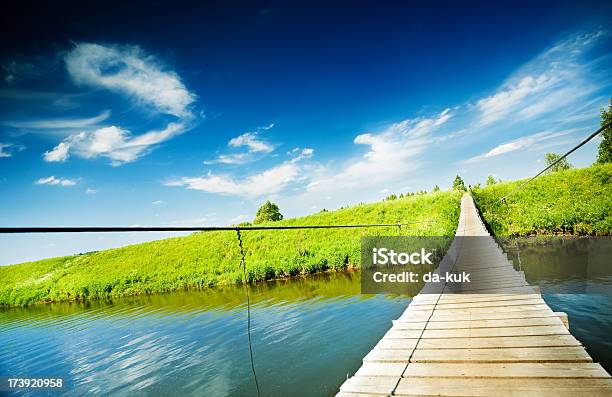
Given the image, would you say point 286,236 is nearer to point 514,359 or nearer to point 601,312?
point 601,312

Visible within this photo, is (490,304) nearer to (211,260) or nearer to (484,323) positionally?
(484,323)

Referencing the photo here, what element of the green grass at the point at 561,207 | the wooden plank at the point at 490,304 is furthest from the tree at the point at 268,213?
the wooden plank at the point at 490,304

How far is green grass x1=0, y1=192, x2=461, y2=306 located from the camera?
21.5 meters

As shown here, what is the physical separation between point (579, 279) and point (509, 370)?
1074 cm

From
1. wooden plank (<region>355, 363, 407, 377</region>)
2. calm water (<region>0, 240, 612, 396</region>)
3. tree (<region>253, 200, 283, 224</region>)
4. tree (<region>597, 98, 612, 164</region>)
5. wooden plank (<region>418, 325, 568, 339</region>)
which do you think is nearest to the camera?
wooden plank (<region>355, 363, 407, 377</region>)

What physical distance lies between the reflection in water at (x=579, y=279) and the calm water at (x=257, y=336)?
28 mm

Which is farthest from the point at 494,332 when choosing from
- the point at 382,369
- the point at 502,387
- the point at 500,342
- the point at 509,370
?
the point at 382,369

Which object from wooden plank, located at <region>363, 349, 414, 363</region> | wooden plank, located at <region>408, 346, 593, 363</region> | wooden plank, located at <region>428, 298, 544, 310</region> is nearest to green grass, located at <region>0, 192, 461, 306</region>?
wooden plank, located at <region>428, 298, 544, 310</region>

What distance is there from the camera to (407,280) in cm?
1498

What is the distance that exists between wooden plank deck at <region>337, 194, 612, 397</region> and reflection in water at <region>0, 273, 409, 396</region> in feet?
9.42

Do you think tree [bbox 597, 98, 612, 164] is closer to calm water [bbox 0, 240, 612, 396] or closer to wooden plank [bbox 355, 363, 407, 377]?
calm water [bbox 0, 240, 612, 396]

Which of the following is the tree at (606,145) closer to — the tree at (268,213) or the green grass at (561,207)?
the green grass at (561,207)

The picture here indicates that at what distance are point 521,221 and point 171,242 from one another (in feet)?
119

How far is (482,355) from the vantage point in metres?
3.70
